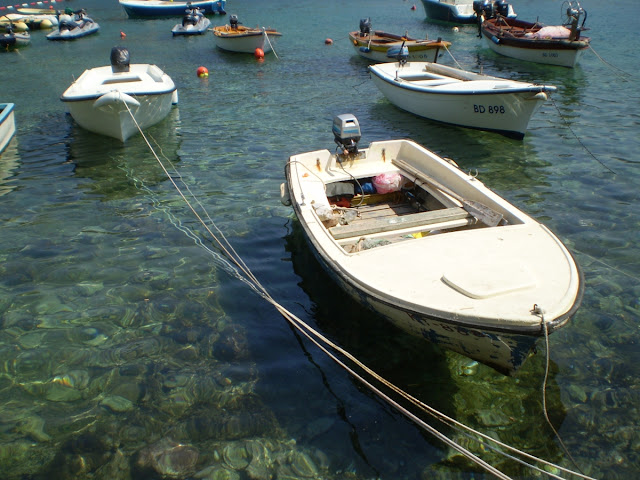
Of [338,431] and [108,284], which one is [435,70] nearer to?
[108,284]

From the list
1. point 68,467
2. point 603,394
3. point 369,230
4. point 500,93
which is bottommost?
point 68,467

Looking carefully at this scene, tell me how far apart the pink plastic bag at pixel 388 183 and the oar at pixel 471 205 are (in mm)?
272

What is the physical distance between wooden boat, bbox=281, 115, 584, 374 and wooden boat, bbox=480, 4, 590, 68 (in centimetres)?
1618

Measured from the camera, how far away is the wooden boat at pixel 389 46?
868 inches

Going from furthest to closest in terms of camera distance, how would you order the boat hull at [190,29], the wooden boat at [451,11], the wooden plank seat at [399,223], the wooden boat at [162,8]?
the wooden boat at [162,8], the wooden boat at [451,11], the boat hull at [190,29], the wooden plank seat at [399,223]

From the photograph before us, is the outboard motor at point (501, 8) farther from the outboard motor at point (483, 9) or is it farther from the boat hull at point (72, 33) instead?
the boat hull at point (72, 33)

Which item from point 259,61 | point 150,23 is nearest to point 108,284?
point 259,61

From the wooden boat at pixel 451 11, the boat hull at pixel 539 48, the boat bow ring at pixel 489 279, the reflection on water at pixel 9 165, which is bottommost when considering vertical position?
the reflection on water at pixel 9 165

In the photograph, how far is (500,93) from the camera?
1270 centimetres

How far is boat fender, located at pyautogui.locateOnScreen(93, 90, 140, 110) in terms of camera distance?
41.2 ft

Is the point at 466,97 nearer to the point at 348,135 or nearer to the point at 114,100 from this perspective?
the point at 348,135

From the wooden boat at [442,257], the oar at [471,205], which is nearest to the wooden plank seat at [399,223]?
the wooden boat at [442,257]

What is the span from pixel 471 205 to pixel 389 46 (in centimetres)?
1882

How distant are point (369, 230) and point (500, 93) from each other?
799 cm
